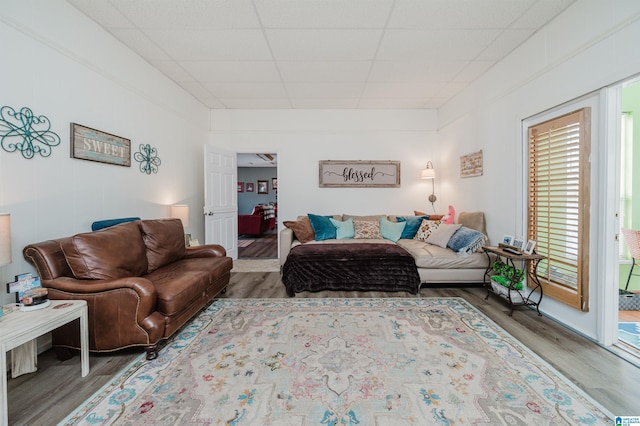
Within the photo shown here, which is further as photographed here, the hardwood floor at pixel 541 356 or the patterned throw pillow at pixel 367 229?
the patterned throw pillow at pixel 367 229

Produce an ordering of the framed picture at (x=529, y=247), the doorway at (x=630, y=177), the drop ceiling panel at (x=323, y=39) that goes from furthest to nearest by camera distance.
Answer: the doorway at (x=630, y=177) < the framed picture at (x=529, y=247) < the drop ceiling panel at (x=323, y=39)

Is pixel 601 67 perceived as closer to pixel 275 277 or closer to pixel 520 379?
pixel 520 379

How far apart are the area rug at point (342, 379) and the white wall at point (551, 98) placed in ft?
3.52

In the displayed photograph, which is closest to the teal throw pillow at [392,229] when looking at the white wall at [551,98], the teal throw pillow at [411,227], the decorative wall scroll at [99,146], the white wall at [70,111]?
the teal throw pillow at [411,227]

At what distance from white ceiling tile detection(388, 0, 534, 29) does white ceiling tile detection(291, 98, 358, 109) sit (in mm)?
1992

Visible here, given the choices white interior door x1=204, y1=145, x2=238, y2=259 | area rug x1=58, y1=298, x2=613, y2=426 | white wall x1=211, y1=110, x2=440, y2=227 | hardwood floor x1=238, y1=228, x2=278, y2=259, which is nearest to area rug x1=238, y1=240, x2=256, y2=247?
hardwood floor x1=238, y1=228, x2=278, y2=259

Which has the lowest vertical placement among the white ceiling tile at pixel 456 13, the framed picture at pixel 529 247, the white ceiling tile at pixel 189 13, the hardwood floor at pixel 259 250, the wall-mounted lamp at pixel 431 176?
the hardwood floor at pixel 259 250

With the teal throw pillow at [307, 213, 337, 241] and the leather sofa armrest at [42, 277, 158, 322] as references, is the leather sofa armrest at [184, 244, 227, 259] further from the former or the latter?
the teal throw pillow at [307, 213, 337, 241]

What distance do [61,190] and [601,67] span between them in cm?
452

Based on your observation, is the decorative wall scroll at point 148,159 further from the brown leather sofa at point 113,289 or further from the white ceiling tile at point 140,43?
the brown leather sofa at point 113,289

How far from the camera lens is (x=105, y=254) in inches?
82.2

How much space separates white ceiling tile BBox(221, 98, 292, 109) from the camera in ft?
14.9

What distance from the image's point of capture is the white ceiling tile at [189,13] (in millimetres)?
2311

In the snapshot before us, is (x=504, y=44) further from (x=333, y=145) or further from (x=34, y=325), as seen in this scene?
(x=34, y=325)
